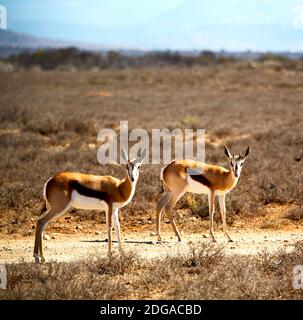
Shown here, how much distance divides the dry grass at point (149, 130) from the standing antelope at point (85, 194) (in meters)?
2.15

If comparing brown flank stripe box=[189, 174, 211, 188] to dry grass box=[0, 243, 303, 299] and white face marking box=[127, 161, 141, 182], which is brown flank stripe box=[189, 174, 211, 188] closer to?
white face marking box=[127, 161, 141, 182]

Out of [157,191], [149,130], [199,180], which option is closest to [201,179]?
[199,180]

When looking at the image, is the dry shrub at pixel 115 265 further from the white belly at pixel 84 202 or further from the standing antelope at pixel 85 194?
the white belly at pixel 84 202

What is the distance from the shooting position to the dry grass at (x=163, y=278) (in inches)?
282

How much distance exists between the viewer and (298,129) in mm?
22125

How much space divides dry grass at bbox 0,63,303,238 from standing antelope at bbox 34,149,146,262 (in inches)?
84.6

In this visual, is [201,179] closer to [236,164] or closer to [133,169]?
[236,164]

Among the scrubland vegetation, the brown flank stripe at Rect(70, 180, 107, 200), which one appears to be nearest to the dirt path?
the scrubland vegetation

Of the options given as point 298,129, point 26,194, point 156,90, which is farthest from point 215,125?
point 156,90

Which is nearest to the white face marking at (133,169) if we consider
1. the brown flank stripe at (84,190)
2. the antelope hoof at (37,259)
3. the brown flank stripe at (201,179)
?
the brown flank stripe at (84,190)

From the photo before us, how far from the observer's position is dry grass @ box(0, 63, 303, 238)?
40.1 feet

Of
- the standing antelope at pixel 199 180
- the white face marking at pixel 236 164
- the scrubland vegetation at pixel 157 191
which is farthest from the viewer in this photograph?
the standing antelope at pixel 199 180

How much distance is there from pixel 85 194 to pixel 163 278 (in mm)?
2068

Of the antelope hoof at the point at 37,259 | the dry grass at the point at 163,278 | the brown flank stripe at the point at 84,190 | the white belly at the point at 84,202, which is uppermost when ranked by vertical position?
the brown flank stripe at the point at 84,190
